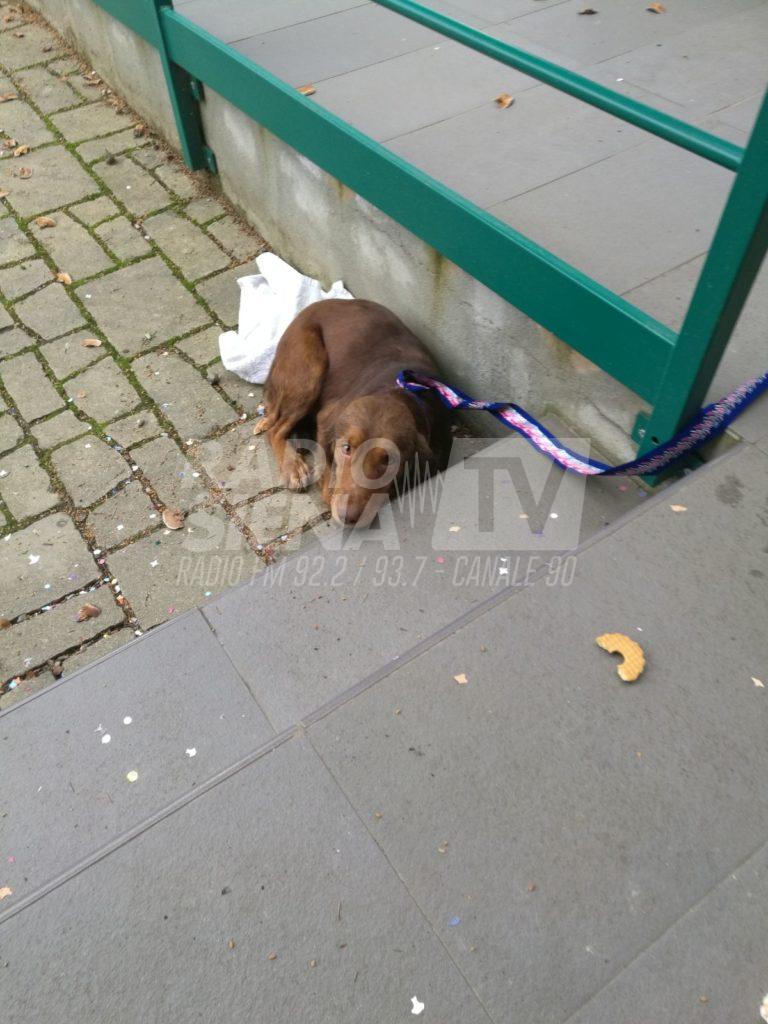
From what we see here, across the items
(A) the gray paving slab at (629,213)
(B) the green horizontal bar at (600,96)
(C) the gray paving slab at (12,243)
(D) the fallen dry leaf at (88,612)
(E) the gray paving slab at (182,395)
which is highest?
(B) the green horizontal bar at (600,96)

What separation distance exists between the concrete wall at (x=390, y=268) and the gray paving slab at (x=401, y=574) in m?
0.31

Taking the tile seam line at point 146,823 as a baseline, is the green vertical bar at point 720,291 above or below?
above

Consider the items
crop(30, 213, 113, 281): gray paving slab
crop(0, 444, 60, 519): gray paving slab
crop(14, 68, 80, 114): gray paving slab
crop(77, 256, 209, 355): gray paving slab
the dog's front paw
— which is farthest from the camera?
crop(14, 68, 80, 114): gray paving slab

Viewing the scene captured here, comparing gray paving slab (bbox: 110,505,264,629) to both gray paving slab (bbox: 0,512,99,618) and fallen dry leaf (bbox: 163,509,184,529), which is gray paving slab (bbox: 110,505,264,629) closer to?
fallen dry leaf (bbox: 163,509,184,529)

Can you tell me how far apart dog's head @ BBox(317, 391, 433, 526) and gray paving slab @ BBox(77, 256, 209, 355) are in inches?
64.9

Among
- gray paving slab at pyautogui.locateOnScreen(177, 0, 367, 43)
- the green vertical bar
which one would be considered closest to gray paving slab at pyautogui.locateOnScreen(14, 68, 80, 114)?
gray paving slab at pyautogui.locateOnScreen(177, 0, 367, 43)

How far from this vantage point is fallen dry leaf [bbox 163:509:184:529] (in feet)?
11.7

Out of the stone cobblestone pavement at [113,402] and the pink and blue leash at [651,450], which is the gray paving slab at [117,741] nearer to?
the stone cobblestone pavement at [113,402]

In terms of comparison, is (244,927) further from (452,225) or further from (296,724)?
(452,225)

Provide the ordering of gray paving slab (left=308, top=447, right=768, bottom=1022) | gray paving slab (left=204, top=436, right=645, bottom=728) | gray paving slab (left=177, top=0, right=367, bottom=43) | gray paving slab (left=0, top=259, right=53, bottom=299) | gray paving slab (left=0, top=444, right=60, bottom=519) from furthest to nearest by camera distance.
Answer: gray paving slab (left=177, top=0, right=367, bottom=43)
gray paving slab (left=0, top=259, right=53, bottom=299)
gray paving slab (left=0, top=444, right=60, bottom=519)
gray paving slab (left=204, top=436, right=645, bottom=728)
gray paving slab (left=308, top=447, right=768, bottom=1022)

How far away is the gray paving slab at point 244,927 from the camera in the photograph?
1.84 metres

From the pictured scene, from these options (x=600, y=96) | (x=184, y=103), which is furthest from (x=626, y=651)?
(x=184, y=103)

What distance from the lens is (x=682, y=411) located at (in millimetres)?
2650

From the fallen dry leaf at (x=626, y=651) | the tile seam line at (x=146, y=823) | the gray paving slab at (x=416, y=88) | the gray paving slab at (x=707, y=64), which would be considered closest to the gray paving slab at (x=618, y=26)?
the gray paving slab at (x=707, y=64)
